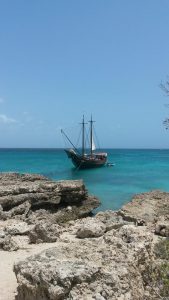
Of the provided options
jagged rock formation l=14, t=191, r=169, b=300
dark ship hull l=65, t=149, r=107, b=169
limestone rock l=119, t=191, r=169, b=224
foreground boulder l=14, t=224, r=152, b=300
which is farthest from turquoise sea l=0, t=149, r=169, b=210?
A: foreground boulder l=14, t=224, r=152, b=300

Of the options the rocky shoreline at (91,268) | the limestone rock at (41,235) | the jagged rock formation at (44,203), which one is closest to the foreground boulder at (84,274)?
the rocky shoreline at (91,268)

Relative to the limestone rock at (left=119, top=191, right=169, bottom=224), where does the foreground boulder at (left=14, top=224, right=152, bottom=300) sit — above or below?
above

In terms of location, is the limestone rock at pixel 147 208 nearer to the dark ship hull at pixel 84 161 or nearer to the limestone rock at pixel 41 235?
the limestone rock at pixel 41 235

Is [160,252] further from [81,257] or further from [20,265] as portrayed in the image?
[20,265]

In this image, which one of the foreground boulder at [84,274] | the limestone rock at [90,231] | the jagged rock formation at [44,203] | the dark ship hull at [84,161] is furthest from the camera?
the dark ship hull at [84,161]

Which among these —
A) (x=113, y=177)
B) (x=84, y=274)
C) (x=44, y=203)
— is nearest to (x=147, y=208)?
(x=44, y=203)

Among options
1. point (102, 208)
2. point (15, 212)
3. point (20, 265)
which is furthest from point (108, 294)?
point (102, 208)

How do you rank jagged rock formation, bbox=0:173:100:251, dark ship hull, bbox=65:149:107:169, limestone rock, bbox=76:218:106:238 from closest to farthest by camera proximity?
limestone rock, bbox=76:218:106:238
jagged rock formation, bbox=0:173:100:251
dark ship hull, bbox=65:149:107:169

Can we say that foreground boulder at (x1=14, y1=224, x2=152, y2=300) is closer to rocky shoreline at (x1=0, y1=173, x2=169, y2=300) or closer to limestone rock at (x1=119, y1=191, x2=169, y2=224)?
rocky shoreline at (x1=0, y1=173, x2=169, y2=300)

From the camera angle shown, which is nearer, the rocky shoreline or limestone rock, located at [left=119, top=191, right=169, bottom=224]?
the rocky shoreline

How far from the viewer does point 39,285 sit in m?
6.33

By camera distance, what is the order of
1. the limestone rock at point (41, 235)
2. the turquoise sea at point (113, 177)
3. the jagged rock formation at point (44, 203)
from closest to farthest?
the limestone rock at point (41, 235)
the jagged rock formation at point (44, 203)
the turquoise sea at point (113, 177)

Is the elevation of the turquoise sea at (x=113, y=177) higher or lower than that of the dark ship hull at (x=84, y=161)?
lower

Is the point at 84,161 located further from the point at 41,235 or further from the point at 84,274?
the point at 84,274
